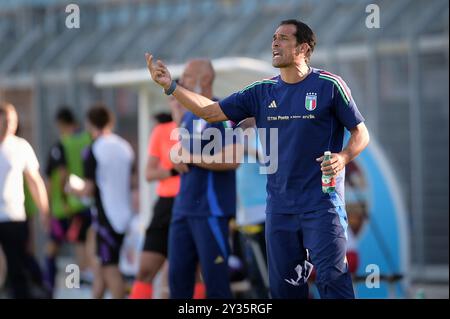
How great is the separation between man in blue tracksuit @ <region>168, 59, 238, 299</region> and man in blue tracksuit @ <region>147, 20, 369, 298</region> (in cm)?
134

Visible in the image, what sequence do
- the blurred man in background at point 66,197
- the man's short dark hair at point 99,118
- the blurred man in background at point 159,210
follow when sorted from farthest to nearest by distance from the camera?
the blurred man in background at point 66,197 → the man's short dark hair at point 99,118 → the blurred man in background at point 159,210

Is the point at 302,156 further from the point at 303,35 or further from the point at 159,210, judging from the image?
the point at 159,210

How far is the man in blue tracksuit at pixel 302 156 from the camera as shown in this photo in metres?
6.07

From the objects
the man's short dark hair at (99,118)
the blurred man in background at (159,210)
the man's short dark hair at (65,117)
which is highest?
the man's short dark hair at (65,117)

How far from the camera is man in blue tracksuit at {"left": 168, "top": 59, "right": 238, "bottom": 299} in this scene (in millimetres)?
7648

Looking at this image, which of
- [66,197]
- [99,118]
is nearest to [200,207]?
[99,118]

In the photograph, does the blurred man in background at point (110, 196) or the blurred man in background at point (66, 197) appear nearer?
the blurred man in background at point (110, 196)

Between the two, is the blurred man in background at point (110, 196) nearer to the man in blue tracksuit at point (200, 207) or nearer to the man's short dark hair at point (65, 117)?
the man in blue tracksuit at point (200, 207)

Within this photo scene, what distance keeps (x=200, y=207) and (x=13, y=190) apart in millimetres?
2583

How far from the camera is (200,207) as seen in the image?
7.73 meters

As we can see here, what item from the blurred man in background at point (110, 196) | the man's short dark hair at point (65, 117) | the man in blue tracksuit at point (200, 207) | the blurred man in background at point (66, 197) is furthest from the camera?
the man's short dark hair at point (65, 117)

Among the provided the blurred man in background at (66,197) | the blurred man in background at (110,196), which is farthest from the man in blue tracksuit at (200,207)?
the blurred man in background at (66,197)

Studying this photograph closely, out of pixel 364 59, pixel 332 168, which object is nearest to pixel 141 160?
pixel 364 59

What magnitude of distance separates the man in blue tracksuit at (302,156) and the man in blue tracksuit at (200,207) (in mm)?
1341
